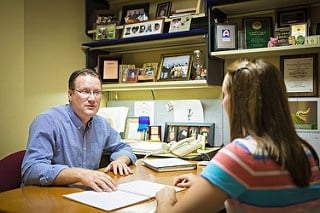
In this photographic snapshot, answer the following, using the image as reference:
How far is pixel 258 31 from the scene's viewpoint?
7.95 ft

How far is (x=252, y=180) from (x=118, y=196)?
24.9 inches

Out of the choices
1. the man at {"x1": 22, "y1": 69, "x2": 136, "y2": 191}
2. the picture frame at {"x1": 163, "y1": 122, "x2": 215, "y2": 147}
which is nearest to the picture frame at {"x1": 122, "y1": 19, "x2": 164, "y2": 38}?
the picture frame at {"x1": 163, "y1": 122, "x2": 215, "y2": 147}

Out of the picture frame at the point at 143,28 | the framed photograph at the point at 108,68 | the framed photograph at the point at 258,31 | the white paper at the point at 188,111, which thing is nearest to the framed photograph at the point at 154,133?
the white paper at the point at 188,111

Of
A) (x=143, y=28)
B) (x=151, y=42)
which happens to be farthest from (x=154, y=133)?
(x=143, y=28)

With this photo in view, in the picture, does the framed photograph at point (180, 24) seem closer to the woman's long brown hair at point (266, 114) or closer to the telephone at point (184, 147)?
the telephone at point (184, 147)

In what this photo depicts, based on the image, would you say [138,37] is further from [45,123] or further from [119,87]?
[45,123]

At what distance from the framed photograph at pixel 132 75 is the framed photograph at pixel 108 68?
0.13 m

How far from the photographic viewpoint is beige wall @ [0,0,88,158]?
2.29 m

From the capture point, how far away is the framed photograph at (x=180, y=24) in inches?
102

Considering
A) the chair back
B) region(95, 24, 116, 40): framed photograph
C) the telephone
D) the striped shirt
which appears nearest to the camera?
the striped shirt

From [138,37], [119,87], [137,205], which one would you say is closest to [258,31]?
[138,37]

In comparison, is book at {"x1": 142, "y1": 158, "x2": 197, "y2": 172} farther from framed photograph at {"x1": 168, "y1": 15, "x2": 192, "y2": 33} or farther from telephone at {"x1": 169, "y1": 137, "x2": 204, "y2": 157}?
framed photograph at {"x1": 168, "y1": 15, "x2": 192, "y2": 33}

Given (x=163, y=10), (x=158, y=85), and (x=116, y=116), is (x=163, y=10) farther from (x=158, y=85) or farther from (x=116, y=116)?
(x=116, y=116)

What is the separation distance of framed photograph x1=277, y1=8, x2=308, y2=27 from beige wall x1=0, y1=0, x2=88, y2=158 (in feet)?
5.52
